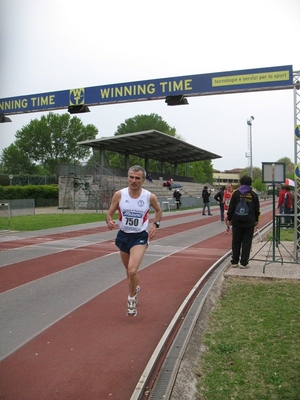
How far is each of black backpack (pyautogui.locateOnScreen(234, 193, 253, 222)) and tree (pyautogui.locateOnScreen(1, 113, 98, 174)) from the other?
3094 inches

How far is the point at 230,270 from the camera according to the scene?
27.8 ft

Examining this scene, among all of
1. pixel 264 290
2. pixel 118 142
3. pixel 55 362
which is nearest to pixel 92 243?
pixel 264 290

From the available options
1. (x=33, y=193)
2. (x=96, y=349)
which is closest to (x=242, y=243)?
(x=96, y=349)

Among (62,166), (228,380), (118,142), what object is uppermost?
(118,142)

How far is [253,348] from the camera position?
14.6 ft

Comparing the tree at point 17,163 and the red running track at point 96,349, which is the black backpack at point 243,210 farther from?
the tree at point 17,163

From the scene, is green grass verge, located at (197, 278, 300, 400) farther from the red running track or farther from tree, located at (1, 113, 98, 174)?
tree, located at (1, 113, 98, 174)

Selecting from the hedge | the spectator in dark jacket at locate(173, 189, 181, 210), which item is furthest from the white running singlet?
the hedge

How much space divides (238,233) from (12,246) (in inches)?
295

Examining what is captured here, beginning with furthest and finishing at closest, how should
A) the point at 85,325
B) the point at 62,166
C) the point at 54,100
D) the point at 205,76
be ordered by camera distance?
the point at 62,166 < the point at 54,100 < the point at 205,76 < the point at 85,325

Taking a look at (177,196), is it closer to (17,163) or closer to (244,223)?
(244,223)

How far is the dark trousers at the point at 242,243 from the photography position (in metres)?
8.60

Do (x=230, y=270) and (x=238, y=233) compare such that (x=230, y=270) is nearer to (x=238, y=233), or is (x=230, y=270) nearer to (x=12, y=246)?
(x=238, y=233)

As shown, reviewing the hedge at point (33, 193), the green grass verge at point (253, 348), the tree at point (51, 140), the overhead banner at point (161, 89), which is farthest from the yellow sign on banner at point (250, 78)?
the tree at point (51, 140)
